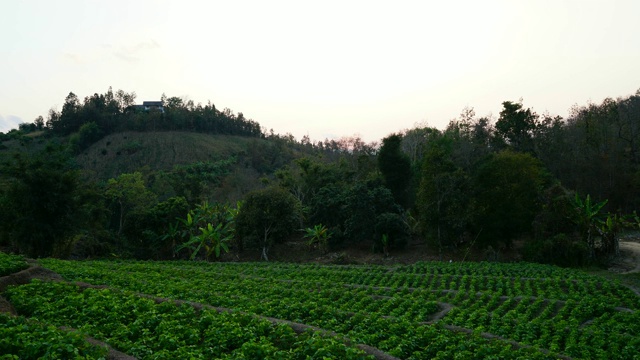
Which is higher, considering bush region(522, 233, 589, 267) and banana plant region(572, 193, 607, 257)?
banana plant region(572, 193, 607, 257)

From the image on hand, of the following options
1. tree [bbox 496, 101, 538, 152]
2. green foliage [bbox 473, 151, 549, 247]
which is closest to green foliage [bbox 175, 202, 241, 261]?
green foliage [bbox 473, 151, 549, 247]

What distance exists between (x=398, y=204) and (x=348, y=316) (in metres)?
29.6

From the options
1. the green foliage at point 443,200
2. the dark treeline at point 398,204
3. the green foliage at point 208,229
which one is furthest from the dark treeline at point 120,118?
the green foliage at point 443,200

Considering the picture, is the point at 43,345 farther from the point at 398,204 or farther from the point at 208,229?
the point at 398,204

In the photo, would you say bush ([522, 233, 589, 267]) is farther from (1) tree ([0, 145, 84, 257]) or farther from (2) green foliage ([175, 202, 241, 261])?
(1) tree ([0, 145, 84, 257])

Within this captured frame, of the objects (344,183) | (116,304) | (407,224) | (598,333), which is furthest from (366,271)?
(344,183)

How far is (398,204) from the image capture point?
147 ft

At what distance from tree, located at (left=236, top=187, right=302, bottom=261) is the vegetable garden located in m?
13.8

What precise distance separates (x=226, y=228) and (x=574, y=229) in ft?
98.5

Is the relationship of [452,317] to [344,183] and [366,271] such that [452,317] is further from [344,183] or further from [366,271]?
[344,183]

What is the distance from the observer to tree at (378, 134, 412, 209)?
46.0 meters

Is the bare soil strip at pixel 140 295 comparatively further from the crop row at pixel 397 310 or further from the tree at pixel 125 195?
the tree at pixel 125 195

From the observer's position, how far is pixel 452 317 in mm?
17297

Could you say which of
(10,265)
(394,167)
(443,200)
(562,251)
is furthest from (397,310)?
(394,167)
